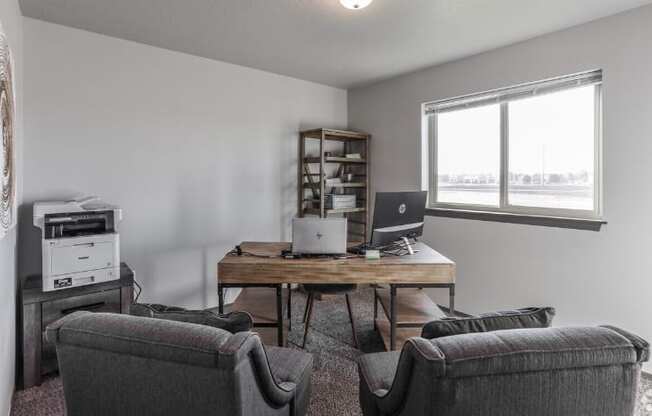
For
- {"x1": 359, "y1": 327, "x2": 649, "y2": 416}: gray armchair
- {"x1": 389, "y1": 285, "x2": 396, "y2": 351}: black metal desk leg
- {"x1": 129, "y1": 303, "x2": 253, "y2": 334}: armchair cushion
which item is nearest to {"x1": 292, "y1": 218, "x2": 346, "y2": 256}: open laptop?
{"x1": 389, "y1": 285, "x2": 396, "y2": 351}: black metal desk leg

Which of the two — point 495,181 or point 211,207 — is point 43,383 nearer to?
point 211,207

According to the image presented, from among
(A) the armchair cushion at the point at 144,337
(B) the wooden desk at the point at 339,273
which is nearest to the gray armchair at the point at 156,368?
(A) the armchair cushion at the point at 144,337

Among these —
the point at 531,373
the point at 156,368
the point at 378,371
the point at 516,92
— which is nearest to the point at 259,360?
the point at 156,368

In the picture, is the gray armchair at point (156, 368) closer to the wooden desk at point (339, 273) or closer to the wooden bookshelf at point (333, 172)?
the wooden desk at point (339, 273)

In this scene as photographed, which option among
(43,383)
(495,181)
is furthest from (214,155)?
(495,181)

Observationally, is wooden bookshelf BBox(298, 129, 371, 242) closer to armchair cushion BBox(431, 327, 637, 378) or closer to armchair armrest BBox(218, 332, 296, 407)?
armchair armrest BBox(218, 332, 296, 407)

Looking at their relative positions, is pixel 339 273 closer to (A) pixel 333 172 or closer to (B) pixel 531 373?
(B) pixel 531 373

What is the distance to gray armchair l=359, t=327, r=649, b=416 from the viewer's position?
99 centimetres

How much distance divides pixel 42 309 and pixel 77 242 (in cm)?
44

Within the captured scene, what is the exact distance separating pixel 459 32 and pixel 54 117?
306cm

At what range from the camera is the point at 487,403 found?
1.01m

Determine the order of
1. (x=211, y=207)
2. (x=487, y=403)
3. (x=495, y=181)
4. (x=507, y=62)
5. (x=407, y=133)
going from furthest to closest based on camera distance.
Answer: (x=407, y=133)
(x=211, y=207)
(x=495, y=181)
(x=507, y=62)
(x=487, y=403)

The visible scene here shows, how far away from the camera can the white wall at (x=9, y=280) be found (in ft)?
5.74

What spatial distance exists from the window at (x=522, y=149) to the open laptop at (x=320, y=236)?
159 centimetres
